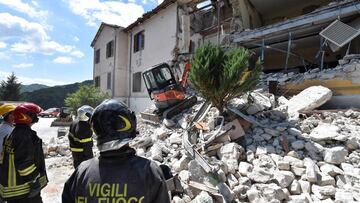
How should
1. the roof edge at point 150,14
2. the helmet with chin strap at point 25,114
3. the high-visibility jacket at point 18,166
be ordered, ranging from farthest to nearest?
the roof edge at point 150,14, the helmet with chin strap at point 25,114, the high-visibility jacket at point 18,166

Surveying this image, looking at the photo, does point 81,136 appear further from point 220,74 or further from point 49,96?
point 49,96

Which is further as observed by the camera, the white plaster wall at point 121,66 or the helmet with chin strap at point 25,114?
the white plaster wall at point 121,66

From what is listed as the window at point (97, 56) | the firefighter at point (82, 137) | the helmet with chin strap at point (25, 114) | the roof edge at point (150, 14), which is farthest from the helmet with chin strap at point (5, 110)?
the window at point (97, 56)

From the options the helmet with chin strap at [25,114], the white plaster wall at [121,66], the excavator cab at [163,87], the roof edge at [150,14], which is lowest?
the helmet with chin strap at [25,114]

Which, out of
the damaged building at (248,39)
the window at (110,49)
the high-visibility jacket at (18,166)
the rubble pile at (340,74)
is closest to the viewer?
the high-visibility jacket at (18,166)

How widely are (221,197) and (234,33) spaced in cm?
1016

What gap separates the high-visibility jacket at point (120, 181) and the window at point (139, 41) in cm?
1795

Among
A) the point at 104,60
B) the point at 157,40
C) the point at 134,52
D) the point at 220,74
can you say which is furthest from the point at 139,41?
the point at 220,74

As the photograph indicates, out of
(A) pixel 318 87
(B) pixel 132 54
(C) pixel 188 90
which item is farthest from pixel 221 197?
(B) pixel 132 54

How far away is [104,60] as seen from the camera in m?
22.9

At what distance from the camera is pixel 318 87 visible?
8.05 metres

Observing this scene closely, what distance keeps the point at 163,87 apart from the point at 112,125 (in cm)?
896

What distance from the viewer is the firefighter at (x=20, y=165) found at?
2904mm

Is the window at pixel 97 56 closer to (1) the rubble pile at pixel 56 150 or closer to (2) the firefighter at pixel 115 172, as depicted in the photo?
(1) the rubble pile at pixel 56 150
